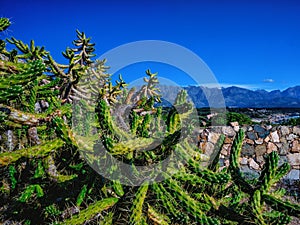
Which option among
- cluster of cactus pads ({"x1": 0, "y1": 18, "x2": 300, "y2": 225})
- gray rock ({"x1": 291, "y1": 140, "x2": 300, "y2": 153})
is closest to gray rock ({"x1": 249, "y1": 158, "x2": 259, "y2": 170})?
gray rock ({"x1": 291, "y1": 140, "x2": 300, "y2": 153})

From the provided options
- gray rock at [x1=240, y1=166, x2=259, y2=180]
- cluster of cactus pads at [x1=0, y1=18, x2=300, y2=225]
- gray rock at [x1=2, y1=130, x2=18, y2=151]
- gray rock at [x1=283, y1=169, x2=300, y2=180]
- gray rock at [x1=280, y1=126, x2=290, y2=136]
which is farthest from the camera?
gray rock at [x1=280, y1=126, x2=290, y2=136]

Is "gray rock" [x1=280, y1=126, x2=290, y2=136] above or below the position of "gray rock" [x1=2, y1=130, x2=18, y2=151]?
below

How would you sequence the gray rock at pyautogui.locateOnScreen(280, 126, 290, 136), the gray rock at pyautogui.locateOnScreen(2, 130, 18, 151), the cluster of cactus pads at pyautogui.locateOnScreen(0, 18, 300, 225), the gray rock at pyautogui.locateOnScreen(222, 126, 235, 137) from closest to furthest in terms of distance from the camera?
the cluster of cactus pads at pyautogui.locateOnScreen(0, 18, 300, 225) → the gray rock at pyautogui.locateOnScreen(2, 130, 18, 151) → the gray rock at pyautogui.locateOnScreen(222, 126, 235, 137) → the gray rock at pyautogui.locateOnScreen(280, 126, 290, 136)

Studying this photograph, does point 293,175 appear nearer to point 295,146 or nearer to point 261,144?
point 295,146

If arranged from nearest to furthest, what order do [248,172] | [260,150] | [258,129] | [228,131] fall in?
1. [248,172]
2. [228,131]
3. [260,150]
4. [258,129]

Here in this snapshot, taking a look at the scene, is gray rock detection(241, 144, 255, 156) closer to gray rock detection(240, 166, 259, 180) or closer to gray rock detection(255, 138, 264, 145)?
gray rock detection(255, 138, 264, 145)

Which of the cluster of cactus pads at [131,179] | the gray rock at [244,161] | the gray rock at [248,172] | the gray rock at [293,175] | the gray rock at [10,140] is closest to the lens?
the cluster of cactus pads at [131,179]

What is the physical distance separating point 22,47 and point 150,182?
305 cm

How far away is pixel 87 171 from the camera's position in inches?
69.5

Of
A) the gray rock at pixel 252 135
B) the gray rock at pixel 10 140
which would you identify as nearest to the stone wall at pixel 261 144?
the gray rock at pixel 252 135

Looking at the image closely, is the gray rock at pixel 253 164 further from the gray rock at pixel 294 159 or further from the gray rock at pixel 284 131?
the gray rock at pixel 284 131

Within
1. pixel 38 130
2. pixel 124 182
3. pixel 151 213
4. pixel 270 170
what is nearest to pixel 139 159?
pixel 124 182

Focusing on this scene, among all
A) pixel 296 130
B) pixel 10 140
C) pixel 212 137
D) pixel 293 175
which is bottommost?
pixel 293 175

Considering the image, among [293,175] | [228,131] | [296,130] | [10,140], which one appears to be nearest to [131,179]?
[10,140]
